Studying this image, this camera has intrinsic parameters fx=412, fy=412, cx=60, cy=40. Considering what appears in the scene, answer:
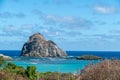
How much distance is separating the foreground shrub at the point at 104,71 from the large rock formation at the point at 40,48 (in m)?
131

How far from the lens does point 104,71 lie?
68.8 ft

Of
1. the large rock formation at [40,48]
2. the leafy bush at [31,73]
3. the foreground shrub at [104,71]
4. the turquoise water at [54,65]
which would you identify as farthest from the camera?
the large rock formation at [40,48]

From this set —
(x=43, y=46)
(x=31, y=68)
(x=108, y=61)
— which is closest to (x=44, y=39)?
(x=43, y=46)

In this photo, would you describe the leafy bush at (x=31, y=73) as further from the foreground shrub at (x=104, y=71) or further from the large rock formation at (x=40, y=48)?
the large rock formation at (x=40, y=48)

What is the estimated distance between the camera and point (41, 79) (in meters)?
30.4

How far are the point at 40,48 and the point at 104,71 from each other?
133383mm

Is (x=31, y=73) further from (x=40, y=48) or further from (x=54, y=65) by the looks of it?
(x=40, y=48)

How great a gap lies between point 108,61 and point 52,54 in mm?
134729

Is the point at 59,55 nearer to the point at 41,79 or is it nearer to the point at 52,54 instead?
the point at 52,54

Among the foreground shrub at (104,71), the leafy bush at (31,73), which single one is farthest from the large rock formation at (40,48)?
the foreground shrub at (104,71)

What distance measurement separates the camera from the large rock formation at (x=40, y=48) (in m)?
153

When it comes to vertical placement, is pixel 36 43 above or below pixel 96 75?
above

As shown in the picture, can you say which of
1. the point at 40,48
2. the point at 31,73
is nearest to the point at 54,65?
the point at 40,48

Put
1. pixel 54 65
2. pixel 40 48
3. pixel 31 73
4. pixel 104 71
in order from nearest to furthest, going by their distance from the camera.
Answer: pixel 104 71
pixel 31 73
pixel 54 65
pixel 40 48
